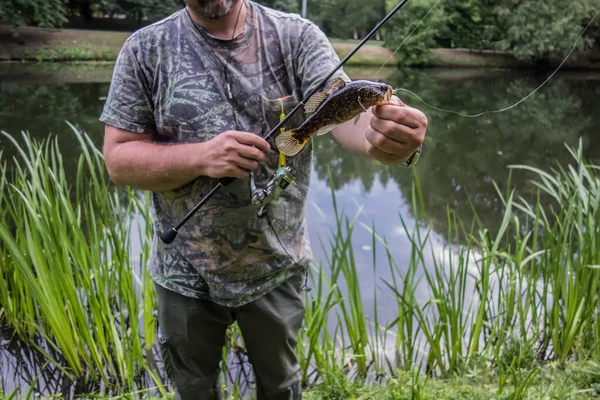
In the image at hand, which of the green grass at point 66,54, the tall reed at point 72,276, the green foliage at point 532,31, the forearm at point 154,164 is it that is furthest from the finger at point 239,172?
the green grass at point 66,54

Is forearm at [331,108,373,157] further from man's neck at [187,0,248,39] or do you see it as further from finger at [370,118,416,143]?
man's neck at [187,0,248,39]

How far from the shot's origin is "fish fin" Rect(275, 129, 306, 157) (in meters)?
1.55

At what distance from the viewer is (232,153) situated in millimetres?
1506

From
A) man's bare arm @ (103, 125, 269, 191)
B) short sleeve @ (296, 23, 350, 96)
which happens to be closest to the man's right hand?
man's bare arm @ (103, 125, 269, 191)

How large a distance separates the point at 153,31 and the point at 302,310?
43.8 inches

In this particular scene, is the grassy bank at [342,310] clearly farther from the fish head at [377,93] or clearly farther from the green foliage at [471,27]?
the green foliage at [471,27]

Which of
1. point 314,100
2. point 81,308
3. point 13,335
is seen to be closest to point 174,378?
point 81,308

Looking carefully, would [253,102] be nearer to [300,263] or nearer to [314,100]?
[314,100]

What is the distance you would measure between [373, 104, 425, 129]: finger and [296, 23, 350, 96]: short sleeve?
34 centimetres

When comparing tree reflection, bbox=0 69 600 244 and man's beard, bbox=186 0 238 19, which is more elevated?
man's beard, bbox=186 0 238 19

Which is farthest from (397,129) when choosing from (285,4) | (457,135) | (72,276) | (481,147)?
(285,4)

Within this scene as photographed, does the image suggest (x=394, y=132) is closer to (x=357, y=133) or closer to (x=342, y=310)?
(x=357, y=133)

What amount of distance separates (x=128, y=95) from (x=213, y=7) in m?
0.40

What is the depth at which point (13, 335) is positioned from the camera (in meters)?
3.45
